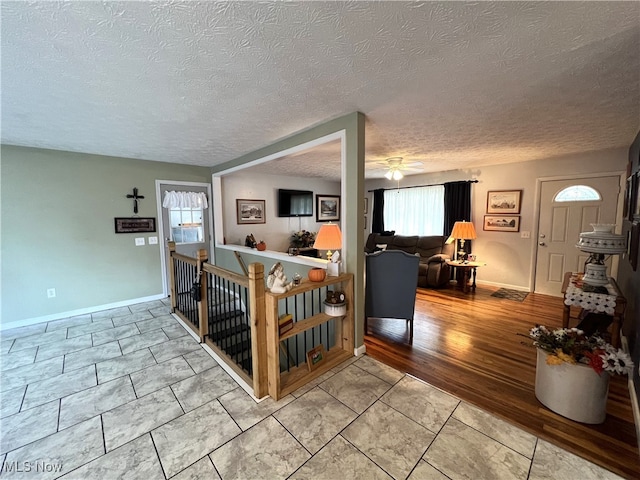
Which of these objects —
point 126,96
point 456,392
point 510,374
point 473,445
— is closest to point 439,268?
point 510,374

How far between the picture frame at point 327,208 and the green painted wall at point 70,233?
3.60 meters

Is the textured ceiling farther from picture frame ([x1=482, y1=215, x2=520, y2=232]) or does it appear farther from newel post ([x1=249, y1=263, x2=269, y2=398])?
picture frame ([x1=482, y1=215, x2=520, y2=232])

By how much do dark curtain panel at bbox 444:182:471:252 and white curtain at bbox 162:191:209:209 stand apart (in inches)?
189

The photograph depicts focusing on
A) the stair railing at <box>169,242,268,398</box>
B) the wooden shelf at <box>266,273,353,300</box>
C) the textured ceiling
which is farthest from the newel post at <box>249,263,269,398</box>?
the textured ceiling

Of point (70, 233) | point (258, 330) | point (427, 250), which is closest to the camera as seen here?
point (258, 330)

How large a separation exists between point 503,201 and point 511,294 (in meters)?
1.70

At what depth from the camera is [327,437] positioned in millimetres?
1651

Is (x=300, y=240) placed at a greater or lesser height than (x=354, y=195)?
lesser

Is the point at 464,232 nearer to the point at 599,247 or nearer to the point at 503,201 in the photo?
the point at 503,201

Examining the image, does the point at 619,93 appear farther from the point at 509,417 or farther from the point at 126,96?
the point at 126,96

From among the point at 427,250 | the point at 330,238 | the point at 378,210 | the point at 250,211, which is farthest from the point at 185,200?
the point at 427,250

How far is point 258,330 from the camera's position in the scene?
6.51 ft

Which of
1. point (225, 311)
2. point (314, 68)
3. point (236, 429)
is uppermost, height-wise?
point (314, 68)

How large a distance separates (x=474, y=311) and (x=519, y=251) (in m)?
1.86
